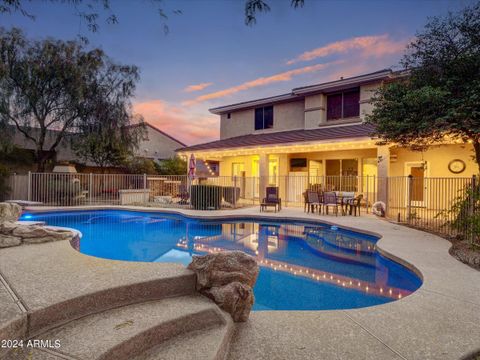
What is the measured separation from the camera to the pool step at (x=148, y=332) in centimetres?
224

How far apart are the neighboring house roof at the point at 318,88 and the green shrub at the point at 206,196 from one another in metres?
7.77

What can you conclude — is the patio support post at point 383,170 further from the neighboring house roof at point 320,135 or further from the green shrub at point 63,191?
the green shrub at point 63,191

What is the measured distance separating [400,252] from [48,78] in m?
18.9

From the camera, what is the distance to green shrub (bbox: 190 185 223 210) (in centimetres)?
1410

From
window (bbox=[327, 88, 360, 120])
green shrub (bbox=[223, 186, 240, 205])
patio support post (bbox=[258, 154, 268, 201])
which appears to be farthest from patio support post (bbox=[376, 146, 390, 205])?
green shrub (bbox=[223, 186, 240, 205])

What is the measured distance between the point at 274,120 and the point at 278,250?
13.0 m

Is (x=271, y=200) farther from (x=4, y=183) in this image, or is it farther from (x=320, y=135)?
(x=4, y=183)

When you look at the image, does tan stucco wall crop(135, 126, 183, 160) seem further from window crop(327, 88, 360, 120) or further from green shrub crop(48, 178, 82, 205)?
window crop(327, 88, 360, 120)

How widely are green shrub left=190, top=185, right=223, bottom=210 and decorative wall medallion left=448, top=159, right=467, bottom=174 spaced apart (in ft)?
34.9

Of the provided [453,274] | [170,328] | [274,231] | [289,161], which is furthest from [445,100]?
[289,161]

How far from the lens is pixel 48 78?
16.5 m

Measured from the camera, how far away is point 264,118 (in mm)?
20000

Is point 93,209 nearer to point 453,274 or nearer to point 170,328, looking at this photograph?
point 170,328

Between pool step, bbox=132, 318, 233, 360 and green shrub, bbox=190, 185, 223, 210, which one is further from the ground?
green shrub, bbox=190, 185, 223, 210
